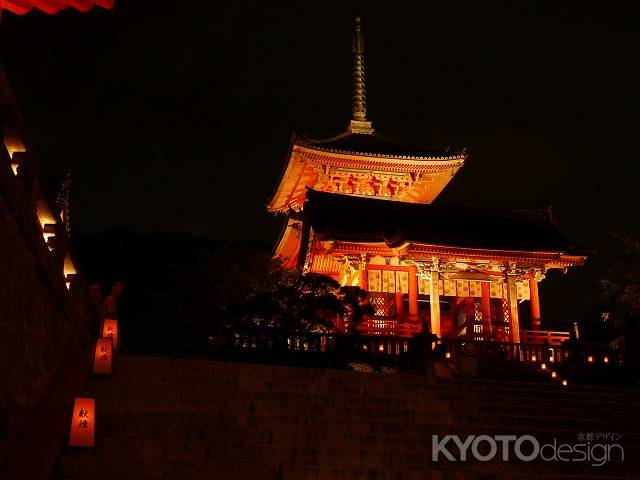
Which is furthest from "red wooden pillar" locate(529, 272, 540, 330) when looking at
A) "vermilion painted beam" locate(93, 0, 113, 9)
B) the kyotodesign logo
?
"vermilion painted beam" locate(93, 0, 113, 9)

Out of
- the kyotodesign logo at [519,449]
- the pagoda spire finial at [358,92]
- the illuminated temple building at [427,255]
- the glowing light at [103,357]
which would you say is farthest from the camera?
the pagoda spire finial at [358,92]

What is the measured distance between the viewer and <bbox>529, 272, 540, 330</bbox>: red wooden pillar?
72.7ft

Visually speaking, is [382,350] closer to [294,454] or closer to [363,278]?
[363,278]

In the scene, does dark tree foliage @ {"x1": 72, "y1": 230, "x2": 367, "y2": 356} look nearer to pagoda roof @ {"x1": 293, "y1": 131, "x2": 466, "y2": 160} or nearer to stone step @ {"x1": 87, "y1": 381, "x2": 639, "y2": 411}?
pagoda roof @ {"x1": 293, "y1": 131, "x2": 466, "y2": 160}

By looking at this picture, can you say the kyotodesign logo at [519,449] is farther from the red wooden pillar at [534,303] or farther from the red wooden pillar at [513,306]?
the red wooden pillar at [534,303]

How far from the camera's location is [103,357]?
1009 cm

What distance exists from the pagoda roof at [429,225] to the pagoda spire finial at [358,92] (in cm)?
902

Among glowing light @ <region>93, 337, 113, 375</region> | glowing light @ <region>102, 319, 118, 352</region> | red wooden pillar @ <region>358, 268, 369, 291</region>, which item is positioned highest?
red wooden pillar @ <region>358, 268, 369, 291</region>

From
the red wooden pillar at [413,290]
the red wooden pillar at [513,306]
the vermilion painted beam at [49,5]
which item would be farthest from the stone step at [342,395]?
the red wooden pillar at [513,306]

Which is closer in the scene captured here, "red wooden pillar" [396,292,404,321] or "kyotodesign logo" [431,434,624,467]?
"kyotodesign logo" [431,434,624,467]

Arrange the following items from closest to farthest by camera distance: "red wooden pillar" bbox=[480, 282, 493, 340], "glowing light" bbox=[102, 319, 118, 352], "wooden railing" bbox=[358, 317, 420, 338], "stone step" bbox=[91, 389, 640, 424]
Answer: "stone step" bbox=[91, 389, 640, 424], "glowing light" bbox=[102, 319, 118, 352], "wooden railing" bbox=[358, 317, 420, 338], "red wooden pillar" bbox=[480, 282, 493, 340]

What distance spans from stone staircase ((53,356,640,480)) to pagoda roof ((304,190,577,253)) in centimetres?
904

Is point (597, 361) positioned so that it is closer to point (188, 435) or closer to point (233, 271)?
point (233, 271)

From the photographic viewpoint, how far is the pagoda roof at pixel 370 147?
27297mm
